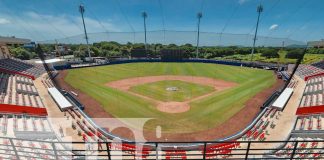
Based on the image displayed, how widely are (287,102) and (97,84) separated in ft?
95.6

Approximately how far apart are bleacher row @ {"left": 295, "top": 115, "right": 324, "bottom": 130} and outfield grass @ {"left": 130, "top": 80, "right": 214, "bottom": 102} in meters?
12.6

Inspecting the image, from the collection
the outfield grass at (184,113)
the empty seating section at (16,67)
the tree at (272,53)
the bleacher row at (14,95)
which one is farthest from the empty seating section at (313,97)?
the tree at (272,53)

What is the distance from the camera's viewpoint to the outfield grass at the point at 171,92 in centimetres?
2598

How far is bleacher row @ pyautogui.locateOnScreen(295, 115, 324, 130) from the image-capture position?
14.8 m

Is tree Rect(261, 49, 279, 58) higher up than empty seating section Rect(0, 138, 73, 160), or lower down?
higher up

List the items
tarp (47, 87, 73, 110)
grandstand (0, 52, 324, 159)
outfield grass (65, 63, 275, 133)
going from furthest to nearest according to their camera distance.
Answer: tarp (47, 87, 73, 110)
outfield grass (65, 63, 275, 133)
grandstand (0, 52, 324, 159)

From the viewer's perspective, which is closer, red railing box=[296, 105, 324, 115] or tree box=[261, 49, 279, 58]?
red railing box=[296, 105, 324, 115]

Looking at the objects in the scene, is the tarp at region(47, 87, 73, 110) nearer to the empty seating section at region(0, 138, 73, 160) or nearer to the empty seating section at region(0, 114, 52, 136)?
the empty seating section at region(0, 114, 52, 136)

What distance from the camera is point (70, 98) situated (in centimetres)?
2502

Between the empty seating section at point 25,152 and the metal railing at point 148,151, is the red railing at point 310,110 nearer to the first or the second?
the metal railing at point 148,151

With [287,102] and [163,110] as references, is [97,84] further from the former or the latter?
[287,102]

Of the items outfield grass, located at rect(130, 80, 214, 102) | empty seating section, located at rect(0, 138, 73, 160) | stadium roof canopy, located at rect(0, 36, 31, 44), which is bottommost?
outfield grass, located at rect(130, 80, 214, 102)

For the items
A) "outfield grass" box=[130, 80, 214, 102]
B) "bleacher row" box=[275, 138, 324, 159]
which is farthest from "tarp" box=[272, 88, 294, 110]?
"outfield grass" box=[130, 80, 214, 102]

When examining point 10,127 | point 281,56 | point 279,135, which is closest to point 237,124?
point 279,135
